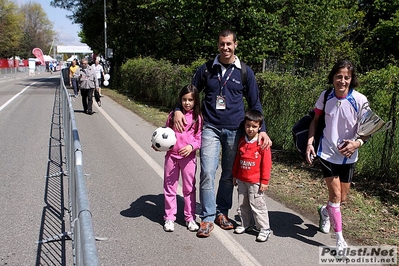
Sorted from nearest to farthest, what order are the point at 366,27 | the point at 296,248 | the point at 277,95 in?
the point at 296,248
the point at 277,95
the point at 366,27

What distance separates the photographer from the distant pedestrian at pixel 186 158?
4289 millimetres

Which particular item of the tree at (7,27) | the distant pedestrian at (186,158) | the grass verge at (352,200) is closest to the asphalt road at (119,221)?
the distant pedestrian at (186,158)

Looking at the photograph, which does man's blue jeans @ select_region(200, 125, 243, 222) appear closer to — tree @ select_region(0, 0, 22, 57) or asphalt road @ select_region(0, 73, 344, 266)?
asphalt road @ select_region(0, 73, 344, 266)

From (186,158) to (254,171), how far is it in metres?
0.76

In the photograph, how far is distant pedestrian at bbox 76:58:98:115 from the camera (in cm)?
1385

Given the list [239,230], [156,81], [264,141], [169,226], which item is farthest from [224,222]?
[156,81]

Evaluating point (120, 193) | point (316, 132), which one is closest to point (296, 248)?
point (316, 132)

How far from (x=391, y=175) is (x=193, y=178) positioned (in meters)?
3.24

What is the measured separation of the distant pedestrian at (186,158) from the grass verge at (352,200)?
154 centimetres

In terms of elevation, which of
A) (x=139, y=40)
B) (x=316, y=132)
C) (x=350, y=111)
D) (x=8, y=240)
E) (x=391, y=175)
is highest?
(x=139, y=40)

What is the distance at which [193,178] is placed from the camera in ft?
14.8

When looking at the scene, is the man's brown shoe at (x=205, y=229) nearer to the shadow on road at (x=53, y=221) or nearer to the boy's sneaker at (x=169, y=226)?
the boy's sneaker at (x=169, y=226)

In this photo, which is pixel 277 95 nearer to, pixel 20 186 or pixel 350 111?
pixel 350 111

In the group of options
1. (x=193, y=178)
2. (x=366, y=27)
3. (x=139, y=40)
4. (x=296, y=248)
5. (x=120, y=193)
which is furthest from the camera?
(x=366, y=27)
